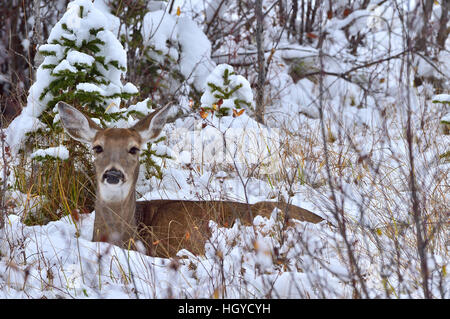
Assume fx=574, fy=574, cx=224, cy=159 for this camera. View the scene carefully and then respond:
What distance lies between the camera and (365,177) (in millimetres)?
4930

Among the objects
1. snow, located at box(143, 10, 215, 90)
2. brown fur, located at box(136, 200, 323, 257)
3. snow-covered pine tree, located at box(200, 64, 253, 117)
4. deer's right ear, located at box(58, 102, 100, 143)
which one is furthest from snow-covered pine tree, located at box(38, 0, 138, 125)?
snow, located at box(143, 10, 215, 90)

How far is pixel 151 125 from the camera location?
460 cm

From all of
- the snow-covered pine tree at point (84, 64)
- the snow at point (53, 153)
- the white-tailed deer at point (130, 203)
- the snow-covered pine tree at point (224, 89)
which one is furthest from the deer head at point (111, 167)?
the snow-covered pine tree at point (224, 89)

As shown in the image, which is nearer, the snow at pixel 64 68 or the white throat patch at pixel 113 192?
the white throat patch at pixel 113 192

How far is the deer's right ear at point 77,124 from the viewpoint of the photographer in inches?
170

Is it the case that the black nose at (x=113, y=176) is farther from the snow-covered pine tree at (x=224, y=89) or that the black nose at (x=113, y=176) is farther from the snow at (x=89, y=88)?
the snow-covered pine tree at (x=224, y=89)

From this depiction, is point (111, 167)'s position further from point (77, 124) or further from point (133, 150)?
point (77, 124)

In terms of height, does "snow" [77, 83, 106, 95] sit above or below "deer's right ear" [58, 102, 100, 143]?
above

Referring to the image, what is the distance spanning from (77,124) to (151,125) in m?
0.58

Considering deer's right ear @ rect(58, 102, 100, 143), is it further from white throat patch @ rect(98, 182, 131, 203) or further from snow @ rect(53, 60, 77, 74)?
white throat patch @ rect(98, 182, 131, 203)

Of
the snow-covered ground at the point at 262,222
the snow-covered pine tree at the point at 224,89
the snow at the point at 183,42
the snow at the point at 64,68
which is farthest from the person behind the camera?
the snow at the point at 183,42

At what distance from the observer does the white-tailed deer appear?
13.5 ft
